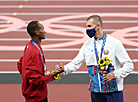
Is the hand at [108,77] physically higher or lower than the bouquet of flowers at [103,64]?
lower

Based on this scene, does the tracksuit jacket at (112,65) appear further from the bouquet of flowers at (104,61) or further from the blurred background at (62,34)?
the blurred background at (62,34)

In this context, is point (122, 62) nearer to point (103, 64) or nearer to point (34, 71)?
point (103, 64)

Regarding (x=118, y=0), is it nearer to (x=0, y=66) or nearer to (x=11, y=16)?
(x=11, y=16)

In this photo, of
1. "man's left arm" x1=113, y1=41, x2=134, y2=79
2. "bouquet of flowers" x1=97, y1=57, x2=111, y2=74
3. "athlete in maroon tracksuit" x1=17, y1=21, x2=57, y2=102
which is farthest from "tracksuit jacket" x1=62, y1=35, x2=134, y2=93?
"athlete in maroon tracksuit" x1=17, y1=21, x2=57, y2=102

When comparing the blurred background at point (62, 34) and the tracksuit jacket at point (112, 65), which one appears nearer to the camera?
the tracksuit jacket at point (112, 65)

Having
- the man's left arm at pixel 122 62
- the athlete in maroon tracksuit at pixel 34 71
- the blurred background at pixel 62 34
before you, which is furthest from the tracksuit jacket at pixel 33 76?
the blurred background at pixel 62 34

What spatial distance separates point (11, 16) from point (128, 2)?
18.1 feet

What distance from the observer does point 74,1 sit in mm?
11398

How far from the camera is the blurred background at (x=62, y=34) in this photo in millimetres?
5414

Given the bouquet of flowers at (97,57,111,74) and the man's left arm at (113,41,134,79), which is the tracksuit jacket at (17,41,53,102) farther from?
the man's left arm at (113,41,134,79)

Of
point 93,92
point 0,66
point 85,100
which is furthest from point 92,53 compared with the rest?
point 0,66

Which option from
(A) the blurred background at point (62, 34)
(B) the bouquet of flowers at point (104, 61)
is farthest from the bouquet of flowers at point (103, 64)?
(A) the blurred background at point (62, 34)

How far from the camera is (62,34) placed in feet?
30.1

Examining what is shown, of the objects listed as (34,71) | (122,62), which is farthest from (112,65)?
(34,71)
